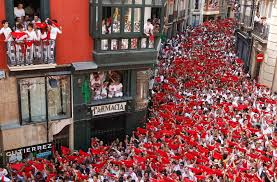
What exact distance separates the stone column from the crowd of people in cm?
96

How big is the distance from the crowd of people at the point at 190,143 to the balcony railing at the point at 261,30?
4.14m

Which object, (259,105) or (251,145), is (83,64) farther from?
(259,105)

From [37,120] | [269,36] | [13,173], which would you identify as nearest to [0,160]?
[13,173]

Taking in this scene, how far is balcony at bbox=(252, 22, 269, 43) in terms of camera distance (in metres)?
30.2

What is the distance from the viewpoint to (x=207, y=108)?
24453 millimetres

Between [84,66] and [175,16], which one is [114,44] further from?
[175,16]

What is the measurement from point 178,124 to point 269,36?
12859 mm

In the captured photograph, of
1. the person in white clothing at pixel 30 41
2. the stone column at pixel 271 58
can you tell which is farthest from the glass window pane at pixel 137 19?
the stone column at pixel 271 58

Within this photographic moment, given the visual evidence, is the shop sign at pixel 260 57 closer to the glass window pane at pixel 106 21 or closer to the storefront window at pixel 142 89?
the storefront window at pixel 142 89

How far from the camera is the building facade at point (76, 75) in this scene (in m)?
17.8

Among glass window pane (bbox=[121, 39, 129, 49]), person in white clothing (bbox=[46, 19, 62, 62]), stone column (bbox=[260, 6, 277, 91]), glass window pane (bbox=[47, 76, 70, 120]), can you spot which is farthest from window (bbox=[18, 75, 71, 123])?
stone column (bbox=[260, 6, 277, 91])

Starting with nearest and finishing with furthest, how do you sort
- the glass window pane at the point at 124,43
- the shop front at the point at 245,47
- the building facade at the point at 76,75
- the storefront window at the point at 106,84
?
the building facade at the point at 76,75 < the glass window pane at the point at 124,43 < the storefront window at the point at 106,84 < the shop front at the point at 245,47

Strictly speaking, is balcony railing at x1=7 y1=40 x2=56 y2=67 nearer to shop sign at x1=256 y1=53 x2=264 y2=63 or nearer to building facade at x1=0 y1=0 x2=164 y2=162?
building facade at x1=0 y1=0 x2=164 y2=162

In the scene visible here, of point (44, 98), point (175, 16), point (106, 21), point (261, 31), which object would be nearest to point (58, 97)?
point (44, 98)
